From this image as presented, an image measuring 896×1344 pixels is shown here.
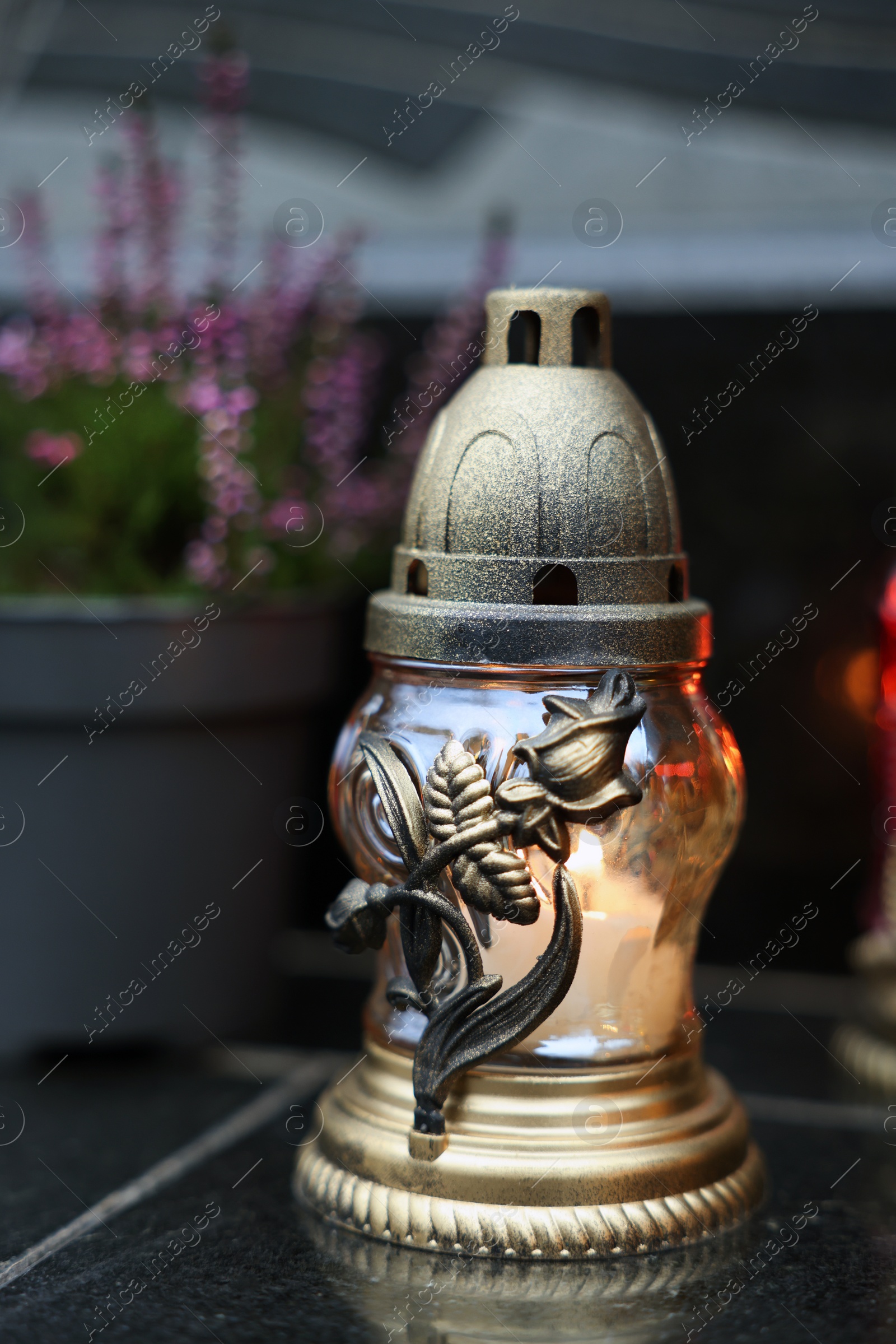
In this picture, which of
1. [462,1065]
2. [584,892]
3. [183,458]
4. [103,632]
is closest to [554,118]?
[183,458]

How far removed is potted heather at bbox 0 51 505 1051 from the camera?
1.26m

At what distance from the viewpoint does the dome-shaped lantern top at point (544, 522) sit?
36.0 inches

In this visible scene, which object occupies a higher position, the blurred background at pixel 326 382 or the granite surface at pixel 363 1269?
the blurred background at pixel 326 382

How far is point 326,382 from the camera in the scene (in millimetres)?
1391

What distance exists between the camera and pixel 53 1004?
1.31 m

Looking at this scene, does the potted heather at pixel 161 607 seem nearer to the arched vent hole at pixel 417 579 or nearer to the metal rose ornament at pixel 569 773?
the arched vent hole at pixel 417 579

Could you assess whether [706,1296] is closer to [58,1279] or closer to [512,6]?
[58,1279]
